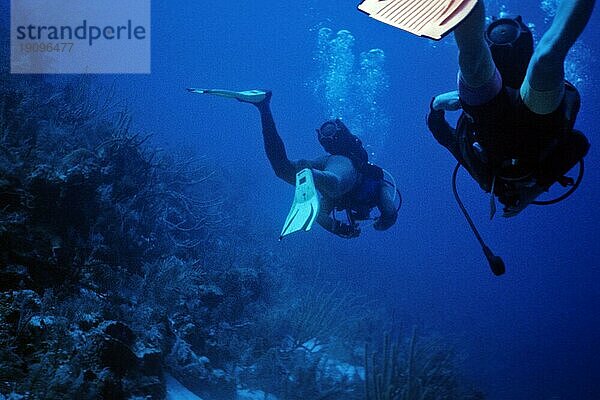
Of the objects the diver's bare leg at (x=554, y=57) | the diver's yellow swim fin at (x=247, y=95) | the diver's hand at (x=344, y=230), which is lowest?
the diver's hand at (x=344, y=230)

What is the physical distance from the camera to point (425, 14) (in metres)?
1.21

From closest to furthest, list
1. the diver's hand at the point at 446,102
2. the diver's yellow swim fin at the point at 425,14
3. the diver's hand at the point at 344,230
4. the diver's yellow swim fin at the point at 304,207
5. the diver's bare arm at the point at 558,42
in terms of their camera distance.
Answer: the diver's yellow swim fin at the point at 425,14 < the diver's bare arm at the point at 558,42 < the diver's hand at the point at 446,102 < the diver's yellow swim fin at the point at 304,207 < the diver's hand at the point at 344,230

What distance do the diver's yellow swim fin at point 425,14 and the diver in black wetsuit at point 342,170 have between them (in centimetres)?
289

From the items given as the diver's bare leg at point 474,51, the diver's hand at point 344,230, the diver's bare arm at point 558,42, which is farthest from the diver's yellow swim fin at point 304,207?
the diver's bare arm at point 558,42

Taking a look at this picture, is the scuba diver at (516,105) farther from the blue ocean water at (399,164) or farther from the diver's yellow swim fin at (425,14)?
the blue ocean water at (399,164)

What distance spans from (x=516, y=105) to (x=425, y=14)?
808 millimetres

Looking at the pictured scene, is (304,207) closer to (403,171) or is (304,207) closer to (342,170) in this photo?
(342,170)

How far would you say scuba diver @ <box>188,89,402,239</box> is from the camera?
4.36 metres

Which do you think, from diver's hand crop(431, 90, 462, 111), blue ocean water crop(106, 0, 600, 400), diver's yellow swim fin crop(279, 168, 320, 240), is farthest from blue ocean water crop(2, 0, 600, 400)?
diver's hand crop(431, 90, 462, 111)

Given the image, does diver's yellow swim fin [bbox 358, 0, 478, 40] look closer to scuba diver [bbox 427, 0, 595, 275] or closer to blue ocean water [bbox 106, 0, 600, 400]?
scuba diver [bbox 427, 0, 595, 275]

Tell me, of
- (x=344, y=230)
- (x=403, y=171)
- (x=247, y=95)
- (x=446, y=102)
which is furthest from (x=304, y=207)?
(x=403, y=171)

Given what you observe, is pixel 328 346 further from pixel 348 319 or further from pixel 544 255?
pixel 544 255

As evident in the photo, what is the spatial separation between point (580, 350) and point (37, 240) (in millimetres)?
34466

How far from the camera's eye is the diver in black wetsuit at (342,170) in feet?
14.3
